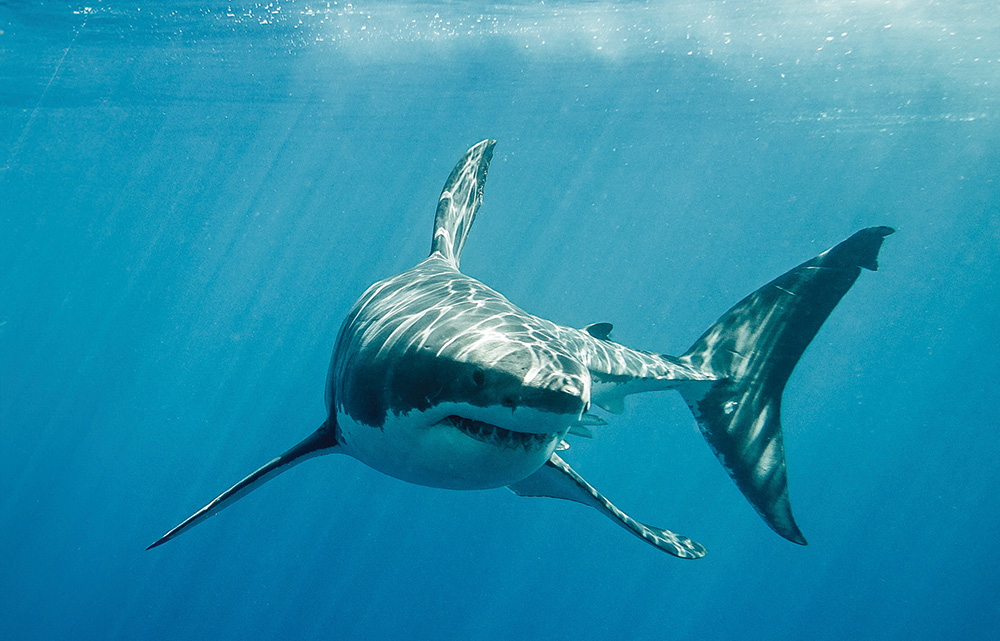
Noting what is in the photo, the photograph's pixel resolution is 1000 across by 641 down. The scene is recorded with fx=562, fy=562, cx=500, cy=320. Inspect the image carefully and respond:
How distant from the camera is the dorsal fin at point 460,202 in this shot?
5.73m

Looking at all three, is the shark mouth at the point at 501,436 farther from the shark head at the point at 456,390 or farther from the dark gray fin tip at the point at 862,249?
the dark gray fin tip at the point at 862,249

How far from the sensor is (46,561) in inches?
892

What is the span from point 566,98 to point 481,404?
23250 millimetres

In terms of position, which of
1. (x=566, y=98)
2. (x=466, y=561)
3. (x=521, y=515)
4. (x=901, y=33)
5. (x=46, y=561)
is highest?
(x=901, y=33)

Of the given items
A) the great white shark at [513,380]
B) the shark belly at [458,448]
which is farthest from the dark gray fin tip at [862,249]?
the shark belly at [458,448]

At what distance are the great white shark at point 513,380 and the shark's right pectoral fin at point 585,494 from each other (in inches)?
0.7

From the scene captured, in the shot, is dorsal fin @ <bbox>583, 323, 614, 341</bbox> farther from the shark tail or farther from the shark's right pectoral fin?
the shark tail

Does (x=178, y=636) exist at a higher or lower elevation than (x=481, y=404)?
lower

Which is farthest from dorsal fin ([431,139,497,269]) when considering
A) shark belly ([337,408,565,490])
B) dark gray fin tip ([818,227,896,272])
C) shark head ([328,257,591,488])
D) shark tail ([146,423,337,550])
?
dark gray fin tip ([818,227,896,272])

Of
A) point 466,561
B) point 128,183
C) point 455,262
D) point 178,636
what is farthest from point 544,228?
point 455,262

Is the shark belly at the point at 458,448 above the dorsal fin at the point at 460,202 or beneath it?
beneath

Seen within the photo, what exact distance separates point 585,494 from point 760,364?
6.29 ft

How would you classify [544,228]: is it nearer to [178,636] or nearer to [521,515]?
[521,515]

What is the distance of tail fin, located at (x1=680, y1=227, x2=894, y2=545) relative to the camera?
4.27 meters
